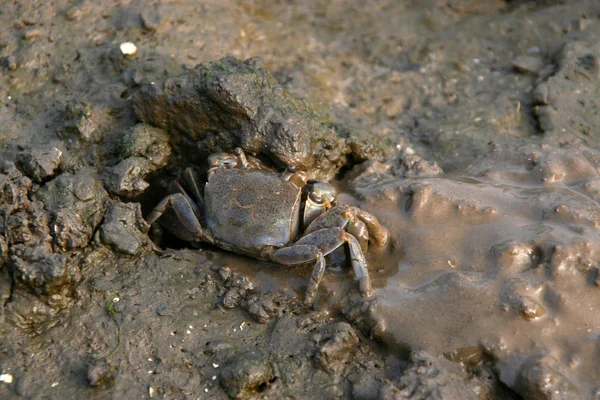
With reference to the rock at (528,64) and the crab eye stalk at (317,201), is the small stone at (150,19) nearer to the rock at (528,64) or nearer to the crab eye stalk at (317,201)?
the crab eye stalk at (317,201)

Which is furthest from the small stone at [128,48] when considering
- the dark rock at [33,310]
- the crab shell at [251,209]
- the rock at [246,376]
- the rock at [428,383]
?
the rock at [428,383]

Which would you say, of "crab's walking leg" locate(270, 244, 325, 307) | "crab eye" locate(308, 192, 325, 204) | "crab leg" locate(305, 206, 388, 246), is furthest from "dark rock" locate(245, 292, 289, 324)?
"crab eye" locate(308, 192, 325, 204)

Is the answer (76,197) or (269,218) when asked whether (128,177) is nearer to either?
(76,197)

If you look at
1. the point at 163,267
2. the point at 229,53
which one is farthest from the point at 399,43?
the point at 163,267

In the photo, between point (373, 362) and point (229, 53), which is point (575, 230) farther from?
point (229, 53)

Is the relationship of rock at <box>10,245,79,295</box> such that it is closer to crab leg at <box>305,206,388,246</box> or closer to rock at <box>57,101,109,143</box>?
rock at <box>57,101,109,143</box>

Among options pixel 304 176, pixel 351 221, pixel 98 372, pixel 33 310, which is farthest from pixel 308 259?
pixel 33 310

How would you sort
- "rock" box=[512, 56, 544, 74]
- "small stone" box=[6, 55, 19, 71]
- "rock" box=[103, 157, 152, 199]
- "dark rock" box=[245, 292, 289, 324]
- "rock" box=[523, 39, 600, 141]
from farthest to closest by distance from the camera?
"rock" box=[512, 56, 544, 74]
"rock" box=[523, 39, 600, 141]
"small stone" box=[6, 55, 19, 71]
"rock" box=[103, 157, 152, 199]
"dark rock" box=[245, 292, 289, 324]
